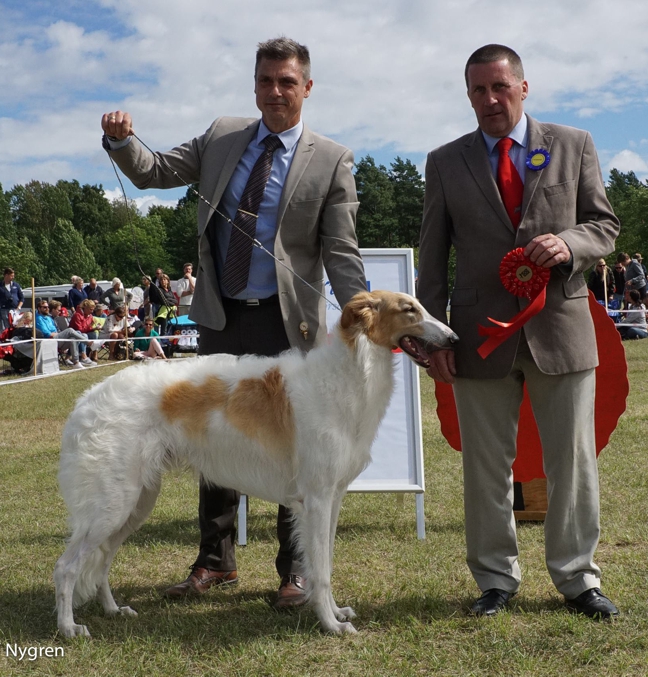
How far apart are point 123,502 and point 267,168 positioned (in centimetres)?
198

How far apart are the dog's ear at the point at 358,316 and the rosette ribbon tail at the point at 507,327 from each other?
0.56 metres

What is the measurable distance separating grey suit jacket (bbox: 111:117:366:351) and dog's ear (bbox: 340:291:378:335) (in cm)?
39

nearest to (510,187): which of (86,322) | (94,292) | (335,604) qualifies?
(335,604)

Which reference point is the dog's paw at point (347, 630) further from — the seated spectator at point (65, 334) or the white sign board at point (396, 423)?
the seated spectator at point (65, 334)

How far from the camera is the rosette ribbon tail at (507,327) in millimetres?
3520

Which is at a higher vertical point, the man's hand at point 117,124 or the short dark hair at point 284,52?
the short dark hair at point 284,52

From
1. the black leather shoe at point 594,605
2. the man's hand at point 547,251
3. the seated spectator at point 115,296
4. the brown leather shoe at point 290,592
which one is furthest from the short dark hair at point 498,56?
the seated spectator at point 115,296

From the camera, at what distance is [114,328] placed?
19.8m

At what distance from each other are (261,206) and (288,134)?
0.45 meters

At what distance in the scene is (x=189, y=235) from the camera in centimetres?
6062

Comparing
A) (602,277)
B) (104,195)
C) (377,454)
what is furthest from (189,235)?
(377,454)

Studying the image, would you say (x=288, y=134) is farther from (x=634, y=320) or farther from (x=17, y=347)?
(x=634, y=320)

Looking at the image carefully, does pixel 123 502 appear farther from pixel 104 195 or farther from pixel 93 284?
pixel 104 195

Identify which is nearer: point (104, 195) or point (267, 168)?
point (267, 168)
